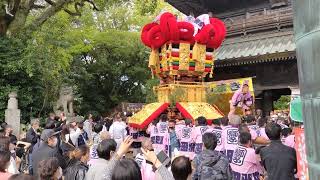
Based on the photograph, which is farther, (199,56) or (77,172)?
(199,56)

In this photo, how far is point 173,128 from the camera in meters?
9.73

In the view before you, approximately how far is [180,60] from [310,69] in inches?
460

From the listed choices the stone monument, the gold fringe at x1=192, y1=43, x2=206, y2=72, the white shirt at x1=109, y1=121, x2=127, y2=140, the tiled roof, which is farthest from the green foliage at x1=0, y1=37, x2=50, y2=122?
the tiled roof

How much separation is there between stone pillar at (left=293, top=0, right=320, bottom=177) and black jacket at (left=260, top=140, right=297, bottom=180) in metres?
2.99

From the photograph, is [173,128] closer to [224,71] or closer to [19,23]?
[224,71]

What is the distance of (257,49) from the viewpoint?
16.4 m

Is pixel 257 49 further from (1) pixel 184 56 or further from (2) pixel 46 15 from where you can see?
(2) pixel 46 15

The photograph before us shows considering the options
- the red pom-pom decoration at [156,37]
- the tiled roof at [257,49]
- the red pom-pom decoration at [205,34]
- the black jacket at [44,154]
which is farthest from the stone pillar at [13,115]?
the black jacket at [44,154]

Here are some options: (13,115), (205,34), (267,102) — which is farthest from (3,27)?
(267,102)

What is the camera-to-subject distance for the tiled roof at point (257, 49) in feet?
50.8

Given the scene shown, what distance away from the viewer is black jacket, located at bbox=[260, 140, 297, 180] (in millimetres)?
4590

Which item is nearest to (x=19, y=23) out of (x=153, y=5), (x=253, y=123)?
(x=153, y=5)

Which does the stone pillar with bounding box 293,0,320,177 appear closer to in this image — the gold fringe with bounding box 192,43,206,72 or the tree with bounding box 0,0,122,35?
the gold fringe with bounding box 192,43,206,72

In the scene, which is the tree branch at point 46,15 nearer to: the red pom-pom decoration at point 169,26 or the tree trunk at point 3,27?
the tree trunk at point 3,27
